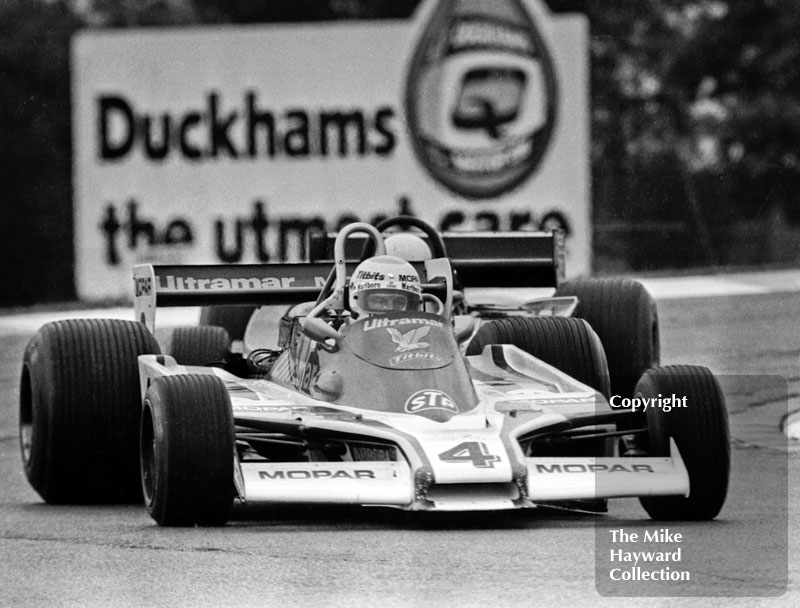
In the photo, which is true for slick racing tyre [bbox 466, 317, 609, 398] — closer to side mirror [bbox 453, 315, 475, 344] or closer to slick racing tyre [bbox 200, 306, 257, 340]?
side mirror [bbox 453, 315, 475, 344]

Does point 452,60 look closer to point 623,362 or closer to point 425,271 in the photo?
point 623,362

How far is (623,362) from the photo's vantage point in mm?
12195

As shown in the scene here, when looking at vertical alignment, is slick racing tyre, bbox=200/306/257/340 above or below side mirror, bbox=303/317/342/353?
below

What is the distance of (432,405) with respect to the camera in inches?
339

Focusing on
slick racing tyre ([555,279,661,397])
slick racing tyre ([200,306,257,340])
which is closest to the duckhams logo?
slick racing tyre ([200,306,257,340])

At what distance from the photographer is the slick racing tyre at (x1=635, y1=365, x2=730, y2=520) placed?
835cm

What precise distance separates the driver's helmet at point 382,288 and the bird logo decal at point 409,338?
24cm

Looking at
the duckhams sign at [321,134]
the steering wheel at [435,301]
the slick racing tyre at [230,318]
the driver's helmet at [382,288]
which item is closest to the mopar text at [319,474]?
the driver's helmet at [382,288]

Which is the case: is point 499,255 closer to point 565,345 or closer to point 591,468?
point 565,345

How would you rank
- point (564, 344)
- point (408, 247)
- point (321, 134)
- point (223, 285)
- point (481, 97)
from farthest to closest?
point (321, 134), point (481, 97), point (408, 247), point (223, 285), point (564, 344)

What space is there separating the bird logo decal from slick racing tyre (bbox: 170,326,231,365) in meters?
3.91

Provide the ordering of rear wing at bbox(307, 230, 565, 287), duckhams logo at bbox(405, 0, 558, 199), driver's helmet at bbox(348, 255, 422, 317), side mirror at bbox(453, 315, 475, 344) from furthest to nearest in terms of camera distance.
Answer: duckhams logo at bbox(405, 0, 558, 199) < rear wing at bbox(307, 230, 565, 287) < side mirror at bbox(453, 315, 475, 344) < driver's helmet at bbox(348, 255, 422, 317)

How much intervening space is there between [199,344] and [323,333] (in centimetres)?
401

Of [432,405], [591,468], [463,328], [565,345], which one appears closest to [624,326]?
[463,328]
